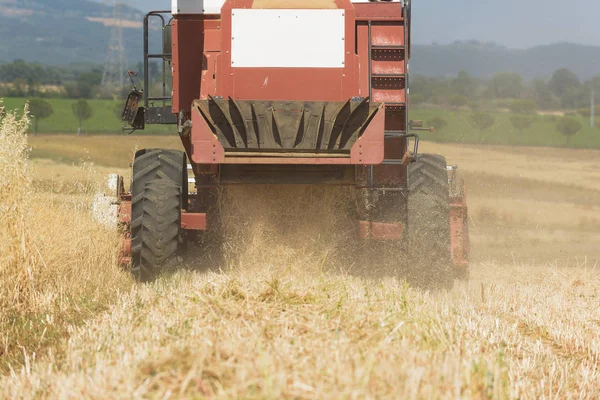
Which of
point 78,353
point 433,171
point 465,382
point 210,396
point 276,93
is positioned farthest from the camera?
point 433,171

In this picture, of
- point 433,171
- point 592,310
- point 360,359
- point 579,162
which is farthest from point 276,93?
point 579,162

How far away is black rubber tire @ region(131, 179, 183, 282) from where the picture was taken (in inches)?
297

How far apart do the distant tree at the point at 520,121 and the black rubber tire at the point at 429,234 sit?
131 feet

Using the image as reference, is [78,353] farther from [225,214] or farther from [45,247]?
[225,214]

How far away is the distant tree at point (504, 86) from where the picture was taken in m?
57.6

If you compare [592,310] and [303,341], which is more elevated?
[303,341]

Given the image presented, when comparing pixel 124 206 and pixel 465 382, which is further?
pixel 124 206

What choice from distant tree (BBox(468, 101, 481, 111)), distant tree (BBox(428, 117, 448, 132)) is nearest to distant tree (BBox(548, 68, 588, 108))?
distant tree (BBox(468, 101, 481, 111))

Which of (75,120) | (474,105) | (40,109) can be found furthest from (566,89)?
(40,109)

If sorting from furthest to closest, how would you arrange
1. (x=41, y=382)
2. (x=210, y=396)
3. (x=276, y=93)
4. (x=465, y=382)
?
(x=276, y=93) < (x=41, y=382) < (x=465, y=382) < (x=210, y=396)

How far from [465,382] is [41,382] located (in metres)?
1.76

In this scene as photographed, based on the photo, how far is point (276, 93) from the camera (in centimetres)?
766

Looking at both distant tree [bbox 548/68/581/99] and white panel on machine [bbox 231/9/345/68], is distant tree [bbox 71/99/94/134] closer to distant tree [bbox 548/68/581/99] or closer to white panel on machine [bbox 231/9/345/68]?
distant tree [bbox 548/68/581/99]

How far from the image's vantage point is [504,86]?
190ft
